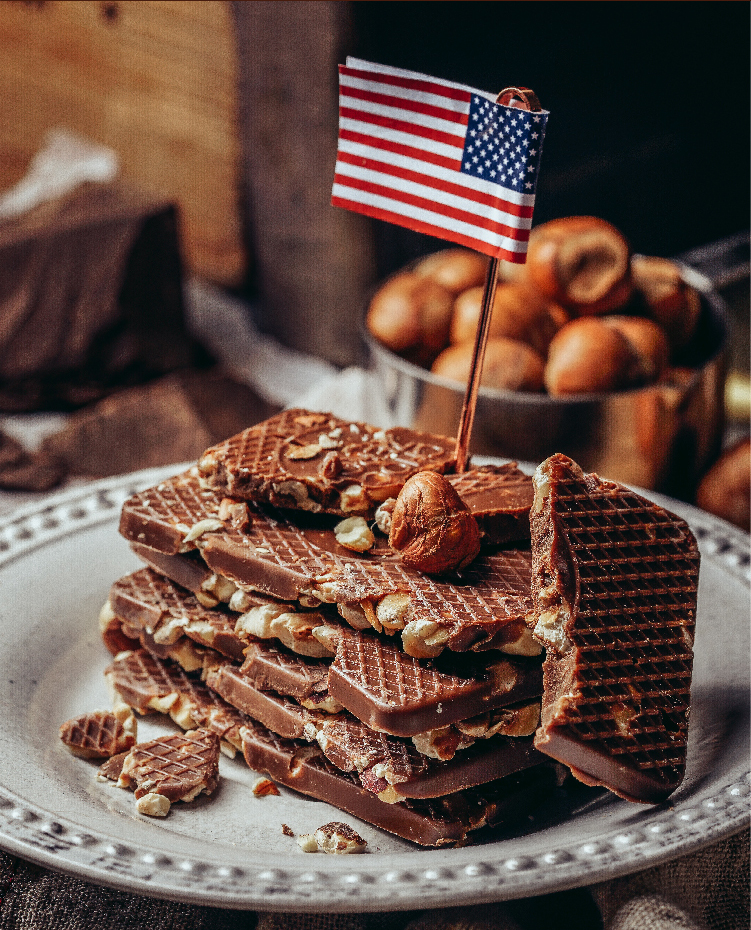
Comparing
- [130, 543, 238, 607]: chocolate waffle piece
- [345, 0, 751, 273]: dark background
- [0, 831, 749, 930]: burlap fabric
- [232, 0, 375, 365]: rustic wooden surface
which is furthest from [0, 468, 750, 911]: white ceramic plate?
[345, 0, 751, 273]: dark background

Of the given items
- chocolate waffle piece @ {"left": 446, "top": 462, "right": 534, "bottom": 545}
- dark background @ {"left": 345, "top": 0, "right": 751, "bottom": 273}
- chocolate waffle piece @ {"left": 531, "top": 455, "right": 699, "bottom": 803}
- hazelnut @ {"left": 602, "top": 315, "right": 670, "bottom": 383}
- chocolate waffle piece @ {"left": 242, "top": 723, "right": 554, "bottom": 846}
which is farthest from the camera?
dark background @ {"left": 345, "top": 0, "right": 751, "bottom": 273}

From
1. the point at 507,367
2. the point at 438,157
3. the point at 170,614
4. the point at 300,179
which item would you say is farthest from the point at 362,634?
the point at 300,179

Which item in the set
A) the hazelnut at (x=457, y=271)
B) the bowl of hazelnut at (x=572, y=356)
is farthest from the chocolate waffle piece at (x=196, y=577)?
the hazelnut at (x=457, y=271)

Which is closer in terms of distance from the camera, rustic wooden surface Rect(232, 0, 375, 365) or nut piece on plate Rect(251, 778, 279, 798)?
nut piece on plate Rect(251, 778, 279, 798)

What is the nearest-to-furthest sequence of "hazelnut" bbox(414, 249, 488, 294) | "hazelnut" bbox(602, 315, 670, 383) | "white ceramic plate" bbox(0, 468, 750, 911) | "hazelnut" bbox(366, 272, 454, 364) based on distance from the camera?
"white ceramic plate" bbox(0, 468, 750, 911)
"hazelnut" bbox(602, 315, 670, 383)
"hazelnut" bbox(366, 272, 454, 364)
"hazelnut" bbox(414, 249, 488, 294)

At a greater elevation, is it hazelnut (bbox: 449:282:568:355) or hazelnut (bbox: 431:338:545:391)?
hazelnut (bbox: 449:282:568:355)

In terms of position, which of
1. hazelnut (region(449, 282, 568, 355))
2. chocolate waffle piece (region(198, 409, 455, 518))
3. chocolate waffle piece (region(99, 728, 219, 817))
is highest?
chocolate waffle piece (region(198, 409, 455, 518))

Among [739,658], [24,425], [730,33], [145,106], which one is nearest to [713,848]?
[739,658]

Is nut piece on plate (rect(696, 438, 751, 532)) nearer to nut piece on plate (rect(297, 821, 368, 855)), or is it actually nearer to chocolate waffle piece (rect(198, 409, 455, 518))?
chocolate waffle piece (rect(198, 409, 455, 518))
